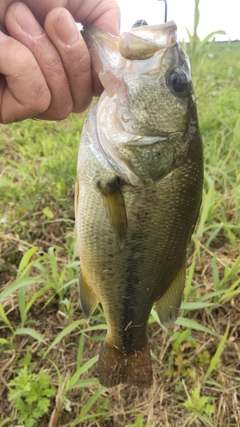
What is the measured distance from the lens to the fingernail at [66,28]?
132 centimetres

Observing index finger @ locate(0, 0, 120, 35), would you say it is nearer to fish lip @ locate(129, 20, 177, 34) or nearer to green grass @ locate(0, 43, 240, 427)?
fish lip @ locate(129, 20, 177, 34)

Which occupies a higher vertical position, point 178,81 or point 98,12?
point 98,12

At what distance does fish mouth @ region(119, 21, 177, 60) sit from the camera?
130 centimetres

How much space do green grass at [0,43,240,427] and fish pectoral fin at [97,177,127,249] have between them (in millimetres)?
768

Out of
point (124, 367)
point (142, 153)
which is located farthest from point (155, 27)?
point (124, 367)

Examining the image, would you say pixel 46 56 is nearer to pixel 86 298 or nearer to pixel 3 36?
pixel 3 36

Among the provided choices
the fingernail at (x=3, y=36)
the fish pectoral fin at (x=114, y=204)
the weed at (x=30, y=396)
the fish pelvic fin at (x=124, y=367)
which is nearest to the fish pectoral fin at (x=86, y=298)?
the fish pelvic fin at (x=124, y=367)

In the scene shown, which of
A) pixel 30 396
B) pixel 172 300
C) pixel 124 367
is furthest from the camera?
pixel 30 396

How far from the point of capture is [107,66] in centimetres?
136

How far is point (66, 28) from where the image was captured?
1.33 m

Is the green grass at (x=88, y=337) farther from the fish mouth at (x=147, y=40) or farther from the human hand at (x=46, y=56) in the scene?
the fish mouth at (x=147, y=40)

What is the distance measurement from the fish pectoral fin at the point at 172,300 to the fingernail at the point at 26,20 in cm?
103

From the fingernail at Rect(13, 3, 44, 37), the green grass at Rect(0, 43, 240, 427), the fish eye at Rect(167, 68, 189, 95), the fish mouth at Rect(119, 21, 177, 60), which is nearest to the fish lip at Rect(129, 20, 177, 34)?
the fish mouth at Rect(119, 21, 177, 60)

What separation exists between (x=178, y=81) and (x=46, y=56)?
18.8 inches
